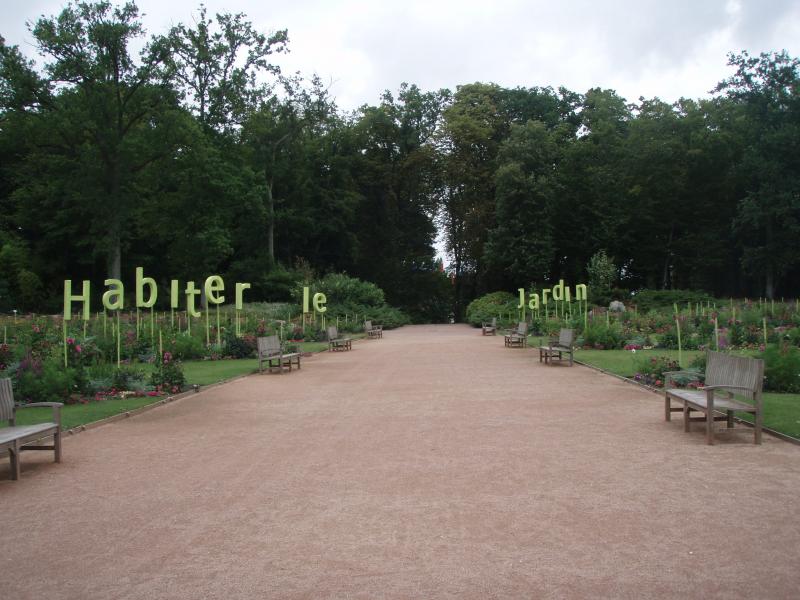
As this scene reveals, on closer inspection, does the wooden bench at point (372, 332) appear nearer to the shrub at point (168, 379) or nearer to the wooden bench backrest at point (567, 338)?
the wooden bench backrest at point (567, 338)

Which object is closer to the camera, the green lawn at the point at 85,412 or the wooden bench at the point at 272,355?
the green lawn at the point at 85,412

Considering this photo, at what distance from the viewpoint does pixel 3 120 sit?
3719cm

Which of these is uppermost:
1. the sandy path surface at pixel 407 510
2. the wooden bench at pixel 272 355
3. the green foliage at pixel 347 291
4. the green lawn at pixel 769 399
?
the green foliage at pixel 347 291

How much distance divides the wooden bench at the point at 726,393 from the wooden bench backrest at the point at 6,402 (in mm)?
8184

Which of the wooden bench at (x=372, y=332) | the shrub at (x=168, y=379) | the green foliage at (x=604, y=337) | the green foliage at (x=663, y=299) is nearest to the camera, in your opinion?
the shrub at (x=168, y=379)

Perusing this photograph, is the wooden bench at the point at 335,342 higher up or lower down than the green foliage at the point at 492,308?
lower down

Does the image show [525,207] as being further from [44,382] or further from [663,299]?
[44,382]

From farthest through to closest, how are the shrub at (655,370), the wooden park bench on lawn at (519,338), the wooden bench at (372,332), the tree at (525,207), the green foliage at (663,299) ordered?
the tree at (525,207) → the green foliage at (663,299) → the wooden bench at (372,332) → the wooden park bench on lawn at (519,338) → the shrub at (655,370)

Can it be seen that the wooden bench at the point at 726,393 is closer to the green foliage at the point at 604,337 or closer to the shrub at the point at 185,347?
the green foliage at the point at 604,337

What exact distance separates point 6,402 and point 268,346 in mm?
10528

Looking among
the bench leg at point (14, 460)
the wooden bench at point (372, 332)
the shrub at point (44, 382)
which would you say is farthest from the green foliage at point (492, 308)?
the bench leg at point (14, 460)

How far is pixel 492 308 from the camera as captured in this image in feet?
136

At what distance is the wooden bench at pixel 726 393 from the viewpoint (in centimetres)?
788

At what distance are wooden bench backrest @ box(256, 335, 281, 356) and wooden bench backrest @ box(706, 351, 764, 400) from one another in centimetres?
1149
